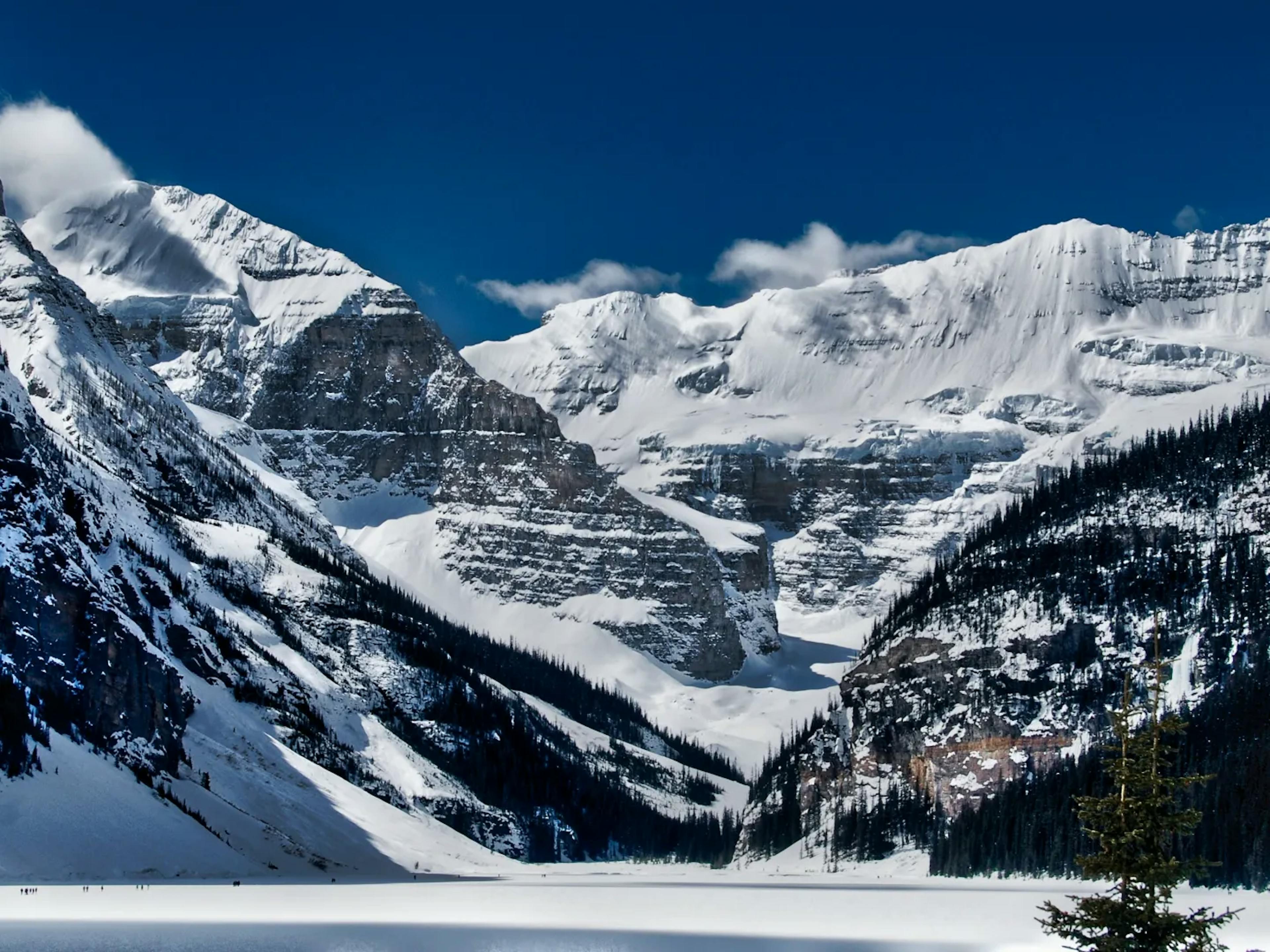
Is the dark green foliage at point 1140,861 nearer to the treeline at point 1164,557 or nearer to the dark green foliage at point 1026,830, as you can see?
the dark green foliage at point 1026,830

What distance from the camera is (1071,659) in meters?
182

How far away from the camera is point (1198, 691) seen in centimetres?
16750

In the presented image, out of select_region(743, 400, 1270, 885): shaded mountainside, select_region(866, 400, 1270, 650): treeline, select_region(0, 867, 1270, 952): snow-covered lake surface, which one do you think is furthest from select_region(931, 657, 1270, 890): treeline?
select_region(866, 400, 1270, 650): treeline

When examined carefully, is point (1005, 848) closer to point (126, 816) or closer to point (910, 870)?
point (910, 870)

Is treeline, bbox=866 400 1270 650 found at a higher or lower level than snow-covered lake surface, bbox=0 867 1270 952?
higher

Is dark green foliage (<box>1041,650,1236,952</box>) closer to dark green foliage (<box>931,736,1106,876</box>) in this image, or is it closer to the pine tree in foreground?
the pine tree in foreground

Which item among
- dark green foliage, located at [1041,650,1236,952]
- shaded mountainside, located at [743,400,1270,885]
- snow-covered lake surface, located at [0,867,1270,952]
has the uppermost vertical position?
shaded mountainside, located at [743,400,1270,885]

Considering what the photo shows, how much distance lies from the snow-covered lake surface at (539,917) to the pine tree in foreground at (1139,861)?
52.4 m

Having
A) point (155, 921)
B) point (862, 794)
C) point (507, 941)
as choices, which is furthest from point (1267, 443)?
point (155, 921)

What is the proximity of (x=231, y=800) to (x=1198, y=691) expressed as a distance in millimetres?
90518

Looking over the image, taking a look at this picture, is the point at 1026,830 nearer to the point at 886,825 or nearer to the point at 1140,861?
the point at 886,825

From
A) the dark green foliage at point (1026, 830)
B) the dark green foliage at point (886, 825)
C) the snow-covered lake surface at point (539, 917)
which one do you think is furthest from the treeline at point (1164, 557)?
the snow-covered lake surface at point (539, 917)

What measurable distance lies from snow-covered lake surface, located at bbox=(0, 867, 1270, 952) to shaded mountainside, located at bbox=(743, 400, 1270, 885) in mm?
14974

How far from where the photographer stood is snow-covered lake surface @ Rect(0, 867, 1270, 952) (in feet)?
306
